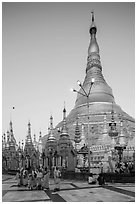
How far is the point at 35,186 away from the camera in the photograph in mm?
11711

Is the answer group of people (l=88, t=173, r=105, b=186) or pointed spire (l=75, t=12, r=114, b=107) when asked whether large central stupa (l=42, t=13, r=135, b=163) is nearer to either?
pointed spire (l=75, t=12, r=114, b=107)

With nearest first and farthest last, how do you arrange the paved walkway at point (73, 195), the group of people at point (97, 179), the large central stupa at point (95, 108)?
the paved walkway at point (73, 195) → the group of people at point (97, 179) → the large central stupa at point (95, 108)

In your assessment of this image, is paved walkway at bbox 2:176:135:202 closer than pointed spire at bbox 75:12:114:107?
Yes

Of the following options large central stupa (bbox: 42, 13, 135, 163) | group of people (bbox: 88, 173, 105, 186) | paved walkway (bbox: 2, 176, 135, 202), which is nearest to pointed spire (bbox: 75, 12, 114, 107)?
large central stupa (bbox: 42, 13, 135, 163)

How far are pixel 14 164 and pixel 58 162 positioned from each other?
1291 cm

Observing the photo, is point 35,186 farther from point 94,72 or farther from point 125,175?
point 94,72

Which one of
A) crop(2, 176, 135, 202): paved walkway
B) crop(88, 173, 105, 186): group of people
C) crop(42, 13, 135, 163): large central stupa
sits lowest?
crop(88, 173, 105, 186): group of people

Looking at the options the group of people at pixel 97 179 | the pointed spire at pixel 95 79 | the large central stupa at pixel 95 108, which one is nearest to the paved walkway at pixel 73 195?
the group of people at pixel 97 179

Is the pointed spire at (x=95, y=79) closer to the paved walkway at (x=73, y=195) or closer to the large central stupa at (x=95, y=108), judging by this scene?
the large central stupa at (x=95, y=108)

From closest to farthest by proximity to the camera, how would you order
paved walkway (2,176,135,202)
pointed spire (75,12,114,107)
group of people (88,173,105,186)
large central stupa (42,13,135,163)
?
paved walkway (2,176,135,202)
group of people (88,173,105,186)
large central stupa (42,13,135,163)
pointed spire (75,12,114,107)

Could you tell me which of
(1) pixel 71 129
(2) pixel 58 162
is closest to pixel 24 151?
(1) pixel 71 129

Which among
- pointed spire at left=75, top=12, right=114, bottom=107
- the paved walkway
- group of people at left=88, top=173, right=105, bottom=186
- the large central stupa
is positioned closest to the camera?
the paved walkway

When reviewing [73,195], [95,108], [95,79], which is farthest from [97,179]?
[95,79]

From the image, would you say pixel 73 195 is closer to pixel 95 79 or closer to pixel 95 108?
pixel 95 108
